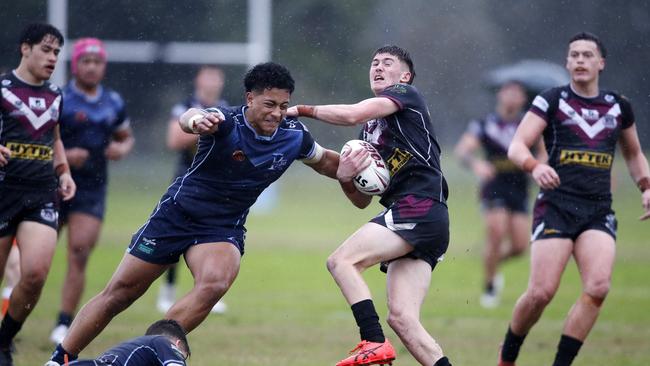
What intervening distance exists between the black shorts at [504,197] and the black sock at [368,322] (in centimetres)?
650

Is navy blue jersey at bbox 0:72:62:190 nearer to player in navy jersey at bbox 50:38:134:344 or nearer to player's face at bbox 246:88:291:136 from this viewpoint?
player in navy jersey at bbox 50:38:134:344

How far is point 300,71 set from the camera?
17.0 meters

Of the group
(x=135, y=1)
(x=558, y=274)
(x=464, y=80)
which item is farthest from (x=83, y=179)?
(x=464, y=80)

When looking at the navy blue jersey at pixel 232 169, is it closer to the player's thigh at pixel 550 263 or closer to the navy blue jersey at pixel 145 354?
the navy blue jersey at pixel 145 354

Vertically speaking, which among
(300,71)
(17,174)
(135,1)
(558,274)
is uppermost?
(135,1)

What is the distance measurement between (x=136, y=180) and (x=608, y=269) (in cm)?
1792

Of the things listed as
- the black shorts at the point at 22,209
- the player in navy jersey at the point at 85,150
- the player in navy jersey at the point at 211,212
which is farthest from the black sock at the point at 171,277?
the player in navy jersey at the point at 211,212

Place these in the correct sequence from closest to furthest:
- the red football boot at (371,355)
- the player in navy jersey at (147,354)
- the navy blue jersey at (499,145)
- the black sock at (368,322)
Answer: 1. the player in navy jersey at (147,354)
2. the red football boot at (371,355)
3. the black sock at (368,322)
4. the navy blue jersey at (499,145)

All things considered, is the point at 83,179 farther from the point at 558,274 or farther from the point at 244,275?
the point at 244,275

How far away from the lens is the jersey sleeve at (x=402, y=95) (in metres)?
6.29

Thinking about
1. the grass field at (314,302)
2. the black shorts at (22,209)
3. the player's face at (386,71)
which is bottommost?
the grass field at (314,302)

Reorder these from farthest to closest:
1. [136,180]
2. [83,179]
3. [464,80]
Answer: [136,180], [464,80], [83,179]

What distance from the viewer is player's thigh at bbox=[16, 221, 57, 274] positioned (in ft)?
23.5

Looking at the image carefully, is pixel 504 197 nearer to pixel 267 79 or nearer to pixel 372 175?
pixel 372 175
